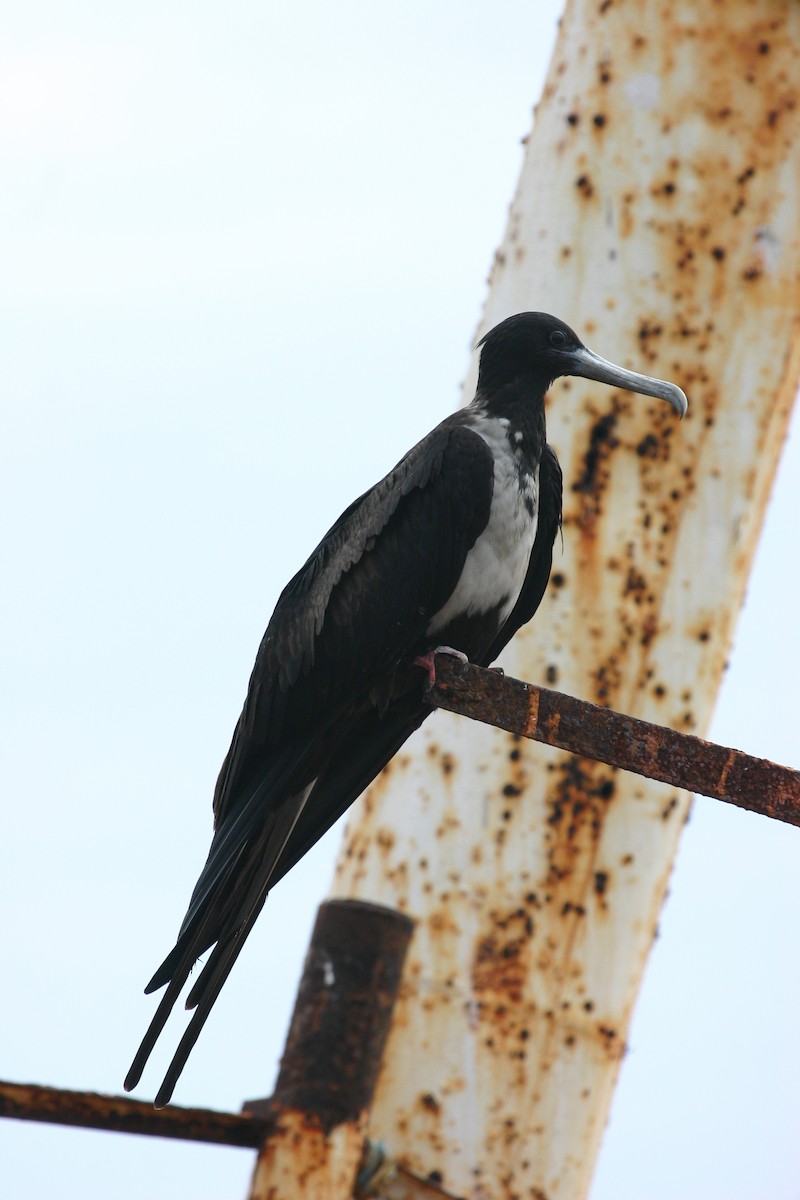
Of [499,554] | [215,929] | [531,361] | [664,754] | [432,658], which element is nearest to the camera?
[664,754]

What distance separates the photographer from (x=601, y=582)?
23.6 ft

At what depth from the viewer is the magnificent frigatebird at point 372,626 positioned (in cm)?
Result: 512

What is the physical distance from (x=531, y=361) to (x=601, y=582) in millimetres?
1479

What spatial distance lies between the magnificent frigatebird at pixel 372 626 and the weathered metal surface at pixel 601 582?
1562mm

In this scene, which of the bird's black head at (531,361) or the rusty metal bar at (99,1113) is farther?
the bird's black head at (531,361)

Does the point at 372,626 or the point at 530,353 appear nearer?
the point at 372,626

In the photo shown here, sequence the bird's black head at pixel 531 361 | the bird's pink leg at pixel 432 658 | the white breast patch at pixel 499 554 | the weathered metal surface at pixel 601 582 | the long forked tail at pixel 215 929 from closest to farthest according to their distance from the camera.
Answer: the long forked tail at pixel 215 929 < the bird's pink leg at pixel 432 658 < the white breast patch at pixel 499 554 < the bird's black head at pixel 531 361 < the weathered metal surface at pixel 601 582

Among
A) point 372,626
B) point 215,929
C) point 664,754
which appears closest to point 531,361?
point 372,626

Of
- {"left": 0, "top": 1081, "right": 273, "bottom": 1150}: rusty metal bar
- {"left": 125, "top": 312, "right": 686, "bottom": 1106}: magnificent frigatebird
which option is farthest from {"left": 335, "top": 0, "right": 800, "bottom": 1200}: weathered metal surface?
{"left": 0, "top": 1081, "right": 273, "bottom": 1150}: rusty metal bar

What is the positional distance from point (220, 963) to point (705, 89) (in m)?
4.62

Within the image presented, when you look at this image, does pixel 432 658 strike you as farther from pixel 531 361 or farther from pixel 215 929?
pixel 531 361

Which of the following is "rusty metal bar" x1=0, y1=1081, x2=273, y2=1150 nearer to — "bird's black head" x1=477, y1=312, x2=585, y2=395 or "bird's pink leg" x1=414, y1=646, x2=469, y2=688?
"bird's pink leg" x1=414, y1=646, x2=469, y2=688

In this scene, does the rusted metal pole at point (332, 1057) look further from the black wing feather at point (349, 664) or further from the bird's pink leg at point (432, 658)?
the bird's pink leg at point (432, 658)

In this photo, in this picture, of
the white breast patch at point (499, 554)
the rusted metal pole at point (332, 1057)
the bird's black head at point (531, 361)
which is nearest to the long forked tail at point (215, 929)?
the rusted metal pole at point (332, 1057)
